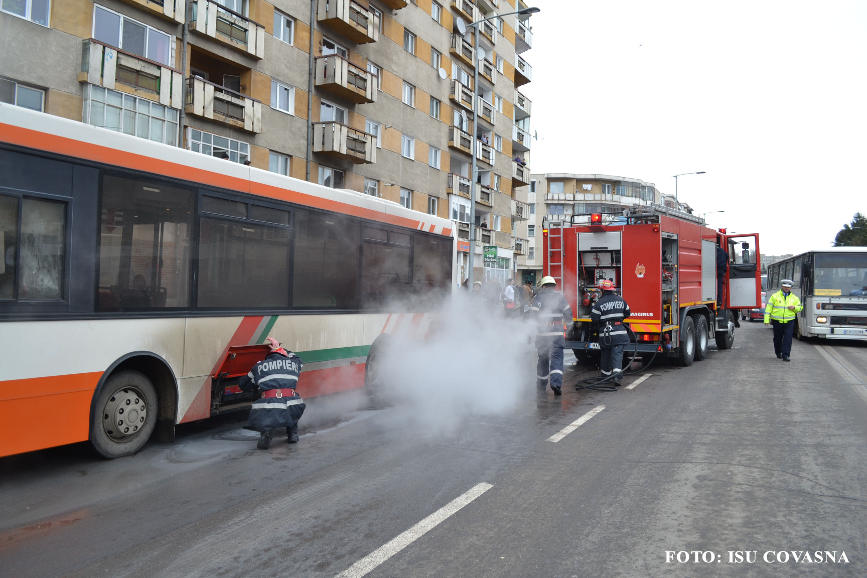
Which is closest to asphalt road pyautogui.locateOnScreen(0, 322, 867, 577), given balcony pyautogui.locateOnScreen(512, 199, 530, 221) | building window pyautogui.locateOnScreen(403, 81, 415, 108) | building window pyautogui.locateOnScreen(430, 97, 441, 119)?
building window pyautogui.locateOnScreen(403, 81, 415, 108)

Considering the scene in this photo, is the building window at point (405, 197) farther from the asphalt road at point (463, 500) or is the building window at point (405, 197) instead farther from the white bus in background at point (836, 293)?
the asphalt road at point (463, 500)

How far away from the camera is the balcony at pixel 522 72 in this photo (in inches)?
1710

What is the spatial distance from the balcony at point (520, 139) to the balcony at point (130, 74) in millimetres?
28823

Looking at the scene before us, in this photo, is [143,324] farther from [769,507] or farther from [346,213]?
[769,507]

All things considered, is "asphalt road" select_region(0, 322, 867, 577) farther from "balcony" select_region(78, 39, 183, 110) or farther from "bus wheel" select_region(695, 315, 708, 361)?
"balcony" select_region(78, 39, 183, 110)

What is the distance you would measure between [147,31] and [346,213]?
12.5 metres

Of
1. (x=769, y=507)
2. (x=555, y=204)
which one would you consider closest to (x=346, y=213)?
(x=769, y=507)

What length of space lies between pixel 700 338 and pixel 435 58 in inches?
878

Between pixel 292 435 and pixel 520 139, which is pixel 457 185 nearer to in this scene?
pixel 520 139

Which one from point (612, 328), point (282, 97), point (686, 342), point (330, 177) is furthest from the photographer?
point (330, 177)

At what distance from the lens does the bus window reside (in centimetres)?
576

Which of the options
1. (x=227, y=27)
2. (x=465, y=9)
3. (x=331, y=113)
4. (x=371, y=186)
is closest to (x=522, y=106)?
(x=465, y=9)

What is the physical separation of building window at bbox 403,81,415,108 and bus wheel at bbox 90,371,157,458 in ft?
83.2

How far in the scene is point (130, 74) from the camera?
55.1 ft
